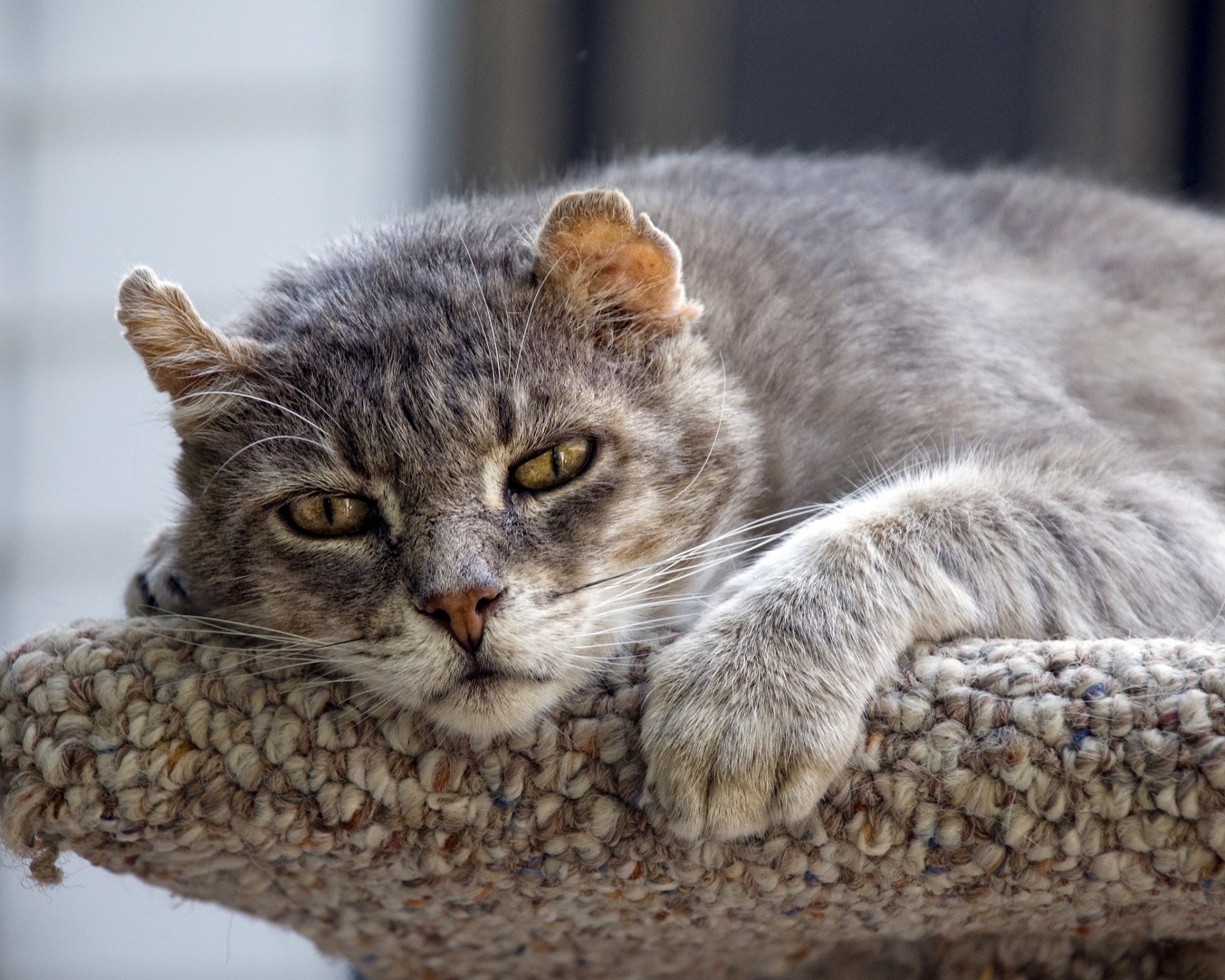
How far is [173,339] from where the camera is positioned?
4.84 ft

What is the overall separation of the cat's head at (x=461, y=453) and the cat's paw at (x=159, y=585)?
5cm

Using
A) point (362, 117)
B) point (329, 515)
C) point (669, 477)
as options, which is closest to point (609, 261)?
point (669, 477)

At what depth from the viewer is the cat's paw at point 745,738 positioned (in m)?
1.19

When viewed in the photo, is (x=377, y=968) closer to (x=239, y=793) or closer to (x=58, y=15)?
(x=239, y=793)

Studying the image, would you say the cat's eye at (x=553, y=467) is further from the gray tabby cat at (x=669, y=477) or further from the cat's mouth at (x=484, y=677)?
the cat's mouth at (x=484, y=677)

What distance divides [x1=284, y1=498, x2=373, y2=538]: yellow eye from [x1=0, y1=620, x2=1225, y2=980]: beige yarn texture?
6.8 inches

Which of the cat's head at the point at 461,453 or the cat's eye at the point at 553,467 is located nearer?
the cat's head at the point at 461,453

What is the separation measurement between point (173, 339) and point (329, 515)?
0.28 m

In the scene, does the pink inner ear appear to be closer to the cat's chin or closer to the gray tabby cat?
the gray tabby cat

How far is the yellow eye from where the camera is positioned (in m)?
1.43

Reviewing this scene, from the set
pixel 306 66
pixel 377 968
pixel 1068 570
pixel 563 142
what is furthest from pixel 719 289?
pixel 306 66

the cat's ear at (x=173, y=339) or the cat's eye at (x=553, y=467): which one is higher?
the cat's ear at (x=173, y=339)

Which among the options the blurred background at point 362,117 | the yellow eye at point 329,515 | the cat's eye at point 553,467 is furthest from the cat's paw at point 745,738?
the blurred background at point 362,117

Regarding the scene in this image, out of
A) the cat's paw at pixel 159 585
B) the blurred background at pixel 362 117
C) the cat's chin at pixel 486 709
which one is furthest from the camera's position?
the blurred background at pixel 362 117
